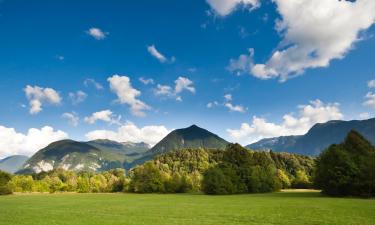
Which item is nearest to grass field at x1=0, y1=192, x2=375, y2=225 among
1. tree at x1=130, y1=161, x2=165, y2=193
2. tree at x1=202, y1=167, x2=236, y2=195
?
tree at x1=202, y1=167, x2=236, y2=195

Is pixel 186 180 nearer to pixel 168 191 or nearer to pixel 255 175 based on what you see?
pixel 168 191

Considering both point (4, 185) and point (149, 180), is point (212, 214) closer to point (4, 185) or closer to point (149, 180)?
point (149, 180)

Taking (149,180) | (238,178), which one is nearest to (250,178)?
(238,178)

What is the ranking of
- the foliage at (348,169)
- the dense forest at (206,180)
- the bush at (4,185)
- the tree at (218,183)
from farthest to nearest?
1. the bush at (4,185)
2. the dense forest at (206,180)
3. the tree at (218,183)
4. the foliage at (348,169)

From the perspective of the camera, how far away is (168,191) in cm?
12381

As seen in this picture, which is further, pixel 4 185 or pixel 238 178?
pixel 4 185

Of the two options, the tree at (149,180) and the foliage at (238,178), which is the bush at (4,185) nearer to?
the tree at (149,180)

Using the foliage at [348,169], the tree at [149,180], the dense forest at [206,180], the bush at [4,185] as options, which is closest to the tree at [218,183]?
Result: the dense forest at [206,180]

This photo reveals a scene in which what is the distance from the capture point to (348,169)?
6562cm

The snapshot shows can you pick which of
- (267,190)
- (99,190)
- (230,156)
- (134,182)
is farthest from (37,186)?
(267,190)

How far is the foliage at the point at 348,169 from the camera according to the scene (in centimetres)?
6400

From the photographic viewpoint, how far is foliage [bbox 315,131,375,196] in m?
64.0

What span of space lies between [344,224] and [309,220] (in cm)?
369

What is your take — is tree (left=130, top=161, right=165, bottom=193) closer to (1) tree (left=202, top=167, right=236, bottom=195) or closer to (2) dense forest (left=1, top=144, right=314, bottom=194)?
(2) dense forest (left=1, top=144, right=314, bottom=194)
